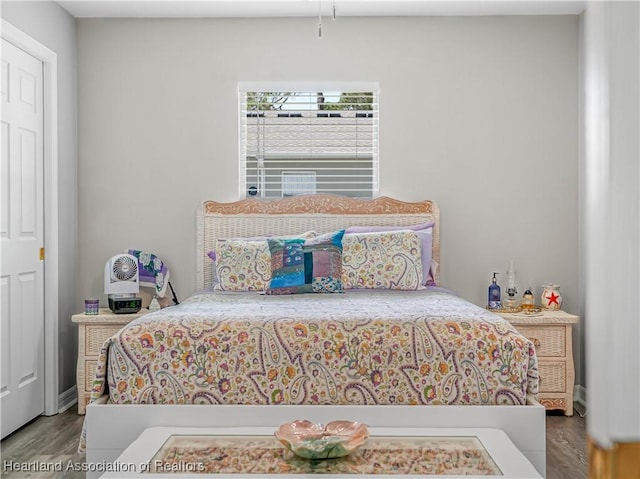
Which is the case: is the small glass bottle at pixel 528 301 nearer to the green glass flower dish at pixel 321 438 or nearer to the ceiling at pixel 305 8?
the ceiling at pixel 305 8

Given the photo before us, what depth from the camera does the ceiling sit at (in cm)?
411

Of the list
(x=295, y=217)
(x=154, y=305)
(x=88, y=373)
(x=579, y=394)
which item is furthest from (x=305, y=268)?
(x=579, y=394)

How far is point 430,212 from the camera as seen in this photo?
14.2 feet

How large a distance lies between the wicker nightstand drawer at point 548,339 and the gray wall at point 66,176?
282 cm

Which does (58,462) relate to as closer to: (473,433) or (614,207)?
(473,433)

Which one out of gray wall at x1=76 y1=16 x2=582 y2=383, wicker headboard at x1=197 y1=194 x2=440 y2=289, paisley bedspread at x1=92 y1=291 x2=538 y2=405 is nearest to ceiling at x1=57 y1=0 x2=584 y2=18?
gray wall at x1=76 y1=16 x2=582 y2=383

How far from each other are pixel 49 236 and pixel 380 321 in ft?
7.49

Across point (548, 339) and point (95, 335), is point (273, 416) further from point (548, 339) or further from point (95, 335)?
point (548, 339)

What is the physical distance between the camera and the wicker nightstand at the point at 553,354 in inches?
152

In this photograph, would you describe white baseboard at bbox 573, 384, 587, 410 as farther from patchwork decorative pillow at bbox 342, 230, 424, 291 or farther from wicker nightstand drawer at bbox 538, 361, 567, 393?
patchwork decorative pillow at bbox 342, 230, 424, 291

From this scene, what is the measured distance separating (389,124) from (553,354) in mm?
1812

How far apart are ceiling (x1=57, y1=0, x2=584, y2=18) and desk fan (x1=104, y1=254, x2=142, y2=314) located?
1.61 metres

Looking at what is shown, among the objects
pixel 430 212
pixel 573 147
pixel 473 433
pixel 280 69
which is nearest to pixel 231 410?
pixel 473 433

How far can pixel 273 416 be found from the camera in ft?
8.25
